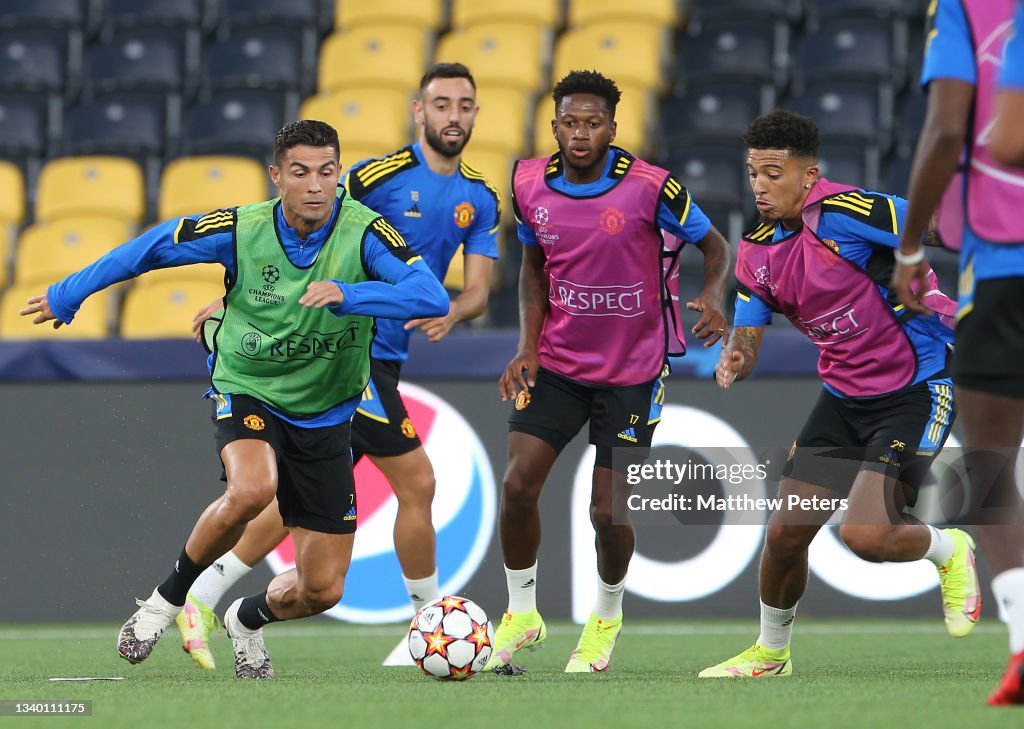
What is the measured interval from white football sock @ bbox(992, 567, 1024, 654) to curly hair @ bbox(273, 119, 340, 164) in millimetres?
3070

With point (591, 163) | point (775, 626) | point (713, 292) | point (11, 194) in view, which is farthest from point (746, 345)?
point (11, 194)

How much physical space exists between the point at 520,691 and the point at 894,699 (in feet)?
4.20

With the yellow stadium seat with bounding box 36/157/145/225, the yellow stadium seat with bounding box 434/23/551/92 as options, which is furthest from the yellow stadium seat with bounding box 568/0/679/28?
the yellow stadium seat with bounding box 36/157/145/225

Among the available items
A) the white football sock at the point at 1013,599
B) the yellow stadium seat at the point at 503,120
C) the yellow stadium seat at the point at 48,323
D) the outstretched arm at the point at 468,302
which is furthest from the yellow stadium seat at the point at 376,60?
the white football sock at the point at 1013,599

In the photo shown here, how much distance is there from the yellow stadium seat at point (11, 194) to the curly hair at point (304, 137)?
7.16 meters

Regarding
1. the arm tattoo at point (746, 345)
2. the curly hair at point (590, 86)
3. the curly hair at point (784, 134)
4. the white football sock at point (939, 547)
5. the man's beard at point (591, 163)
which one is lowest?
the white football sock at point (939, 547)

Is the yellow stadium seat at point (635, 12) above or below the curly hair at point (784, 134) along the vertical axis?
above

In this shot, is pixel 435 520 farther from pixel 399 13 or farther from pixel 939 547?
pixel 399 13

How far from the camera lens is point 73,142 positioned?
1337 centimetres

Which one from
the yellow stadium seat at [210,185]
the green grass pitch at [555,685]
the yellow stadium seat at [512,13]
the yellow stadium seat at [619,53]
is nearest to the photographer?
the green grass pitch at [555,685]

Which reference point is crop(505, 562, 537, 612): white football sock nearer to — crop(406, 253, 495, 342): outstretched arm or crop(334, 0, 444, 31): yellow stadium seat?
crop(406, 253, 495, 342): outstretched arm

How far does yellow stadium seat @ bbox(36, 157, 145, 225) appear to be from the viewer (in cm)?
1241

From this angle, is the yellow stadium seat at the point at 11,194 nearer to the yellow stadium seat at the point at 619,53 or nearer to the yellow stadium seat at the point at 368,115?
the yellow stadium seat at the point at 368,115

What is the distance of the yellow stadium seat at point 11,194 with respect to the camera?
12539 millimetres
